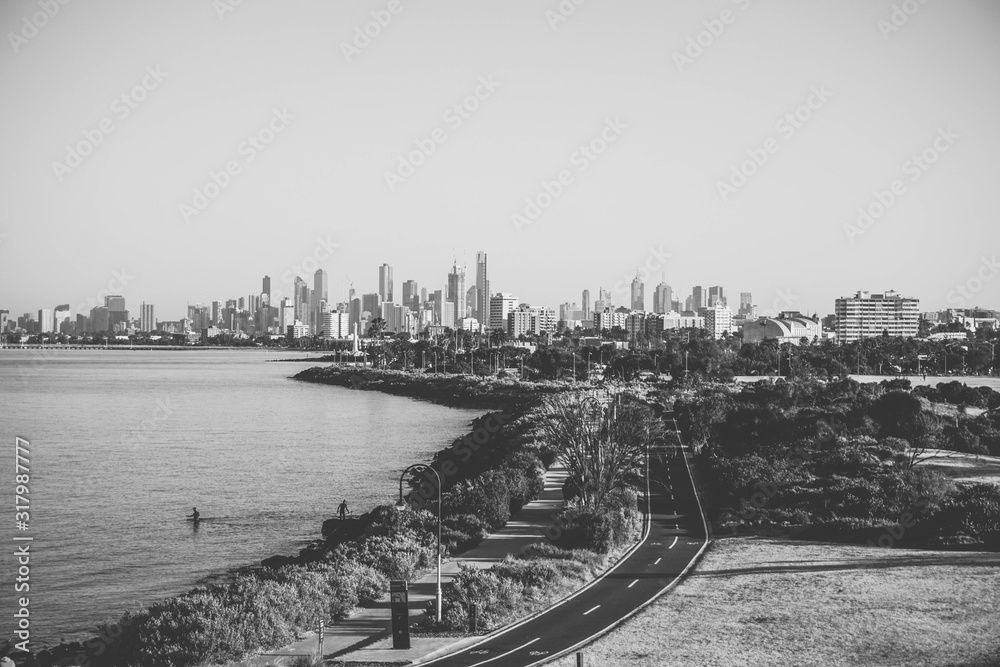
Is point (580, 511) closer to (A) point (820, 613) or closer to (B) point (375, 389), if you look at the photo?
(A) point (820, 613)

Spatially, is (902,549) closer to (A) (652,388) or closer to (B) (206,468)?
(B) (206,468)

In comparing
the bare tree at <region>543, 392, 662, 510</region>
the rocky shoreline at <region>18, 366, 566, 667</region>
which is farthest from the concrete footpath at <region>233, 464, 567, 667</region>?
the bare tree at <region>543, 392, 662, 510</region>

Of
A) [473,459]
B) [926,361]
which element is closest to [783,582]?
[473,459]

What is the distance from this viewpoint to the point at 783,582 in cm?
2380

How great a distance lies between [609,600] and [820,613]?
4933 millimetres

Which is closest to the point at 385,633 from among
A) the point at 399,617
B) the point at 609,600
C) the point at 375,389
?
the point at 399,617

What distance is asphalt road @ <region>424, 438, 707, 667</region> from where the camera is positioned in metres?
18.2

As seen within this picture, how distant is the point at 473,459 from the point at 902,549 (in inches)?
1071

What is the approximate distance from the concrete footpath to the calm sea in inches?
322

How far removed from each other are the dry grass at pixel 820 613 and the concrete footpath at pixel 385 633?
3.09 metres

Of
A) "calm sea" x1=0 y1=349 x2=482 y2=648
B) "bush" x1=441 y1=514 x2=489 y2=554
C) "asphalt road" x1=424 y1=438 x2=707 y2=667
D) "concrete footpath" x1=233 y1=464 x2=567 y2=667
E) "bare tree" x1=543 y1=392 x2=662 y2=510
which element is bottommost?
"calm sea" x1=0 y1=349 x2=482 y2=648

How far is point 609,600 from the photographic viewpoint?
22.0m

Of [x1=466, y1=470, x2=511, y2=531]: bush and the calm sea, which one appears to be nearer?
the calm sea

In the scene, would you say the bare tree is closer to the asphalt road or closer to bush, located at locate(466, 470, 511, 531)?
the asphalt road
